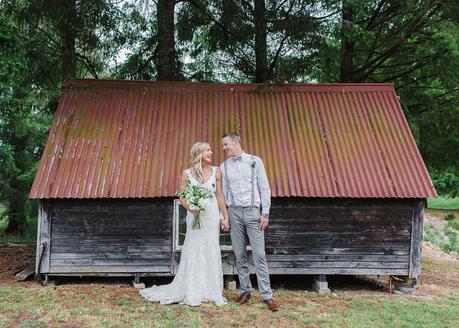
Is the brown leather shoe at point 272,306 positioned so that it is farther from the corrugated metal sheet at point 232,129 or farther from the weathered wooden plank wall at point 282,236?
the corrugated metal sheet at point 232,129

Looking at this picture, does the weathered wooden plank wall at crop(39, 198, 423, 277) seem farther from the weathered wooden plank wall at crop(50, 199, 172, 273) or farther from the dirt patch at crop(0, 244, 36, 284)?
the dirt patch at crop(0, 244, 36, 284)

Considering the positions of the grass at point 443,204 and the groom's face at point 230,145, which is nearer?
the groom's face at point 230,145

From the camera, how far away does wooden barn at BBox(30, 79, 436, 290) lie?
25.1 ft

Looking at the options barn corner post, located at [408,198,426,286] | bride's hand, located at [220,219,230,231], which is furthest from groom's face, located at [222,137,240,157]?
barn corner post, located at [408,198,426,286]

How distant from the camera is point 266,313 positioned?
5887 mm

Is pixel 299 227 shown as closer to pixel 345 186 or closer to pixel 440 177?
pixel 345 186

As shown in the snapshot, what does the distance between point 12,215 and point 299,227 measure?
1353cm

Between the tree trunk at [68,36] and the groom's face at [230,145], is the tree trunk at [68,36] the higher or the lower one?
the higher one

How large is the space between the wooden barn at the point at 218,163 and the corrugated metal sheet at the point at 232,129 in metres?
0.02

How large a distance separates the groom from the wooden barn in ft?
5.10

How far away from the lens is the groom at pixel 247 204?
601cm

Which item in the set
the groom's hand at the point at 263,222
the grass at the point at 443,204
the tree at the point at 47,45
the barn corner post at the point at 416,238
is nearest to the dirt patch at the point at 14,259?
the tree at the point at 47,45

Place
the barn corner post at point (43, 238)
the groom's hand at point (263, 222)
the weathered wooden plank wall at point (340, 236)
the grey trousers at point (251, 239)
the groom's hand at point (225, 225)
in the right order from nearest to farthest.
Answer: the groom's hand at point (263, 222)
the grey trousers at point (251, 239)
the groom's hand at point (225, 225)
the barn corner post at point (43, 238)
the weathered wooden plank wall at point (340, 236)

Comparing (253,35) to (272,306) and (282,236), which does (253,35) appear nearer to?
(282,236)
